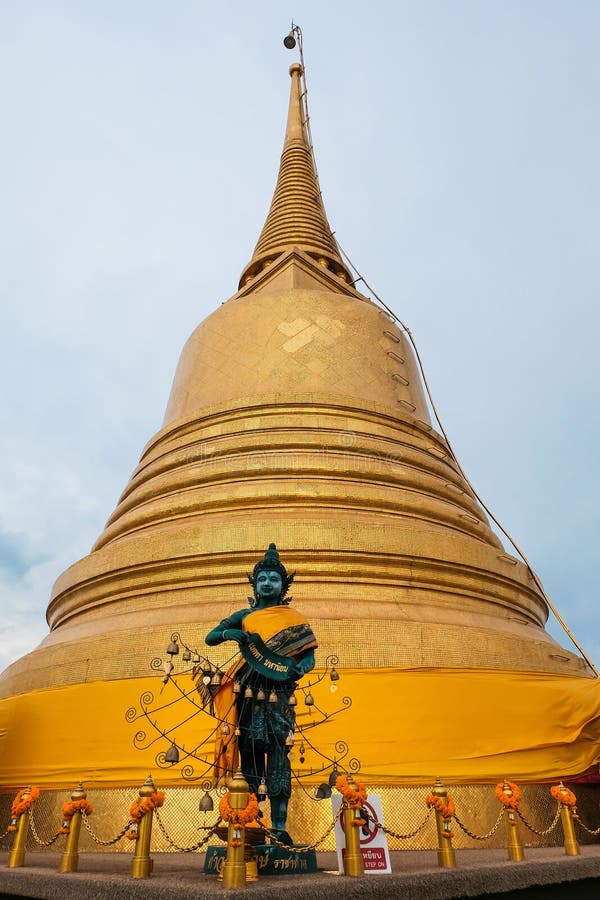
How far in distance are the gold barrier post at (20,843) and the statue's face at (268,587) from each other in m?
1.72

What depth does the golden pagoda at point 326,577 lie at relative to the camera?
497 centimetres

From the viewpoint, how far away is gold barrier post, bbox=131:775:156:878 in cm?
306

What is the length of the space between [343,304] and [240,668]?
24.7 ft

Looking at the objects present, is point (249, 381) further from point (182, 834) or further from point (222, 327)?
point (182, 834)

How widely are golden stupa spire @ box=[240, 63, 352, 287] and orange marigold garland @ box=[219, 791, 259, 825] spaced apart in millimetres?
11148

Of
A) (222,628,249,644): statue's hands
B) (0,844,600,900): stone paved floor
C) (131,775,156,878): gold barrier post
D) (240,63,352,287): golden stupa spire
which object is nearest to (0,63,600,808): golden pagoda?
(0,844,600,900): stone paved floor

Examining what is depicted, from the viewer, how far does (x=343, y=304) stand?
34.0 feet

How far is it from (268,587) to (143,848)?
1406 millimetres

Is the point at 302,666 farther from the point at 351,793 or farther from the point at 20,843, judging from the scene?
the point at 20,843

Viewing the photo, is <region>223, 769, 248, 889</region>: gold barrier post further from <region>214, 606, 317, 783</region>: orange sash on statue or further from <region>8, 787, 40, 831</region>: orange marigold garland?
<region>8, 787, 40, 831</region>: orange marigold garland

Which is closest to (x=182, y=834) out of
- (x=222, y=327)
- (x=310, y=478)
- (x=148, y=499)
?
(x=310, y=478)

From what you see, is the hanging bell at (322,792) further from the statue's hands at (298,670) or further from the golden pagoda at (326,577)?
the golden pagoda at (326,577)

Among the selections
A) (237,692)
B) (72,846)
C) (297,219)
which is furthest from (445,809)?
(297,219)

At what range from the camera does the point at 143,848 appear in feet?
10.2
